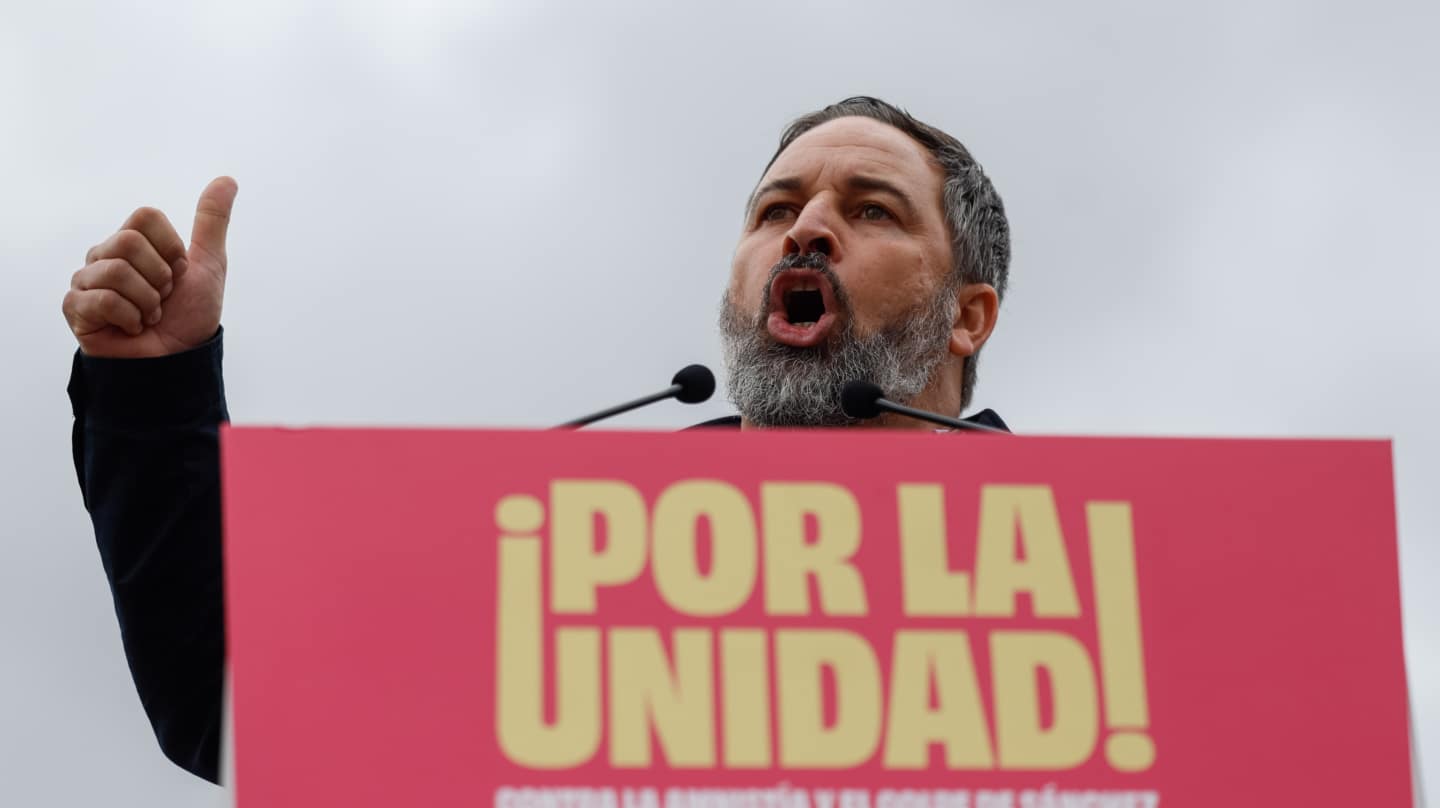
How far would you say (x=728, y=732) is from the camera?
234cm

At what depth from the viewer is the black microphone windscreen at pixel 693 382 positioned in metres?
3.95

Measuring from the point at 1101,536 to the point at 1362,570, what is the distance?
1.36ft

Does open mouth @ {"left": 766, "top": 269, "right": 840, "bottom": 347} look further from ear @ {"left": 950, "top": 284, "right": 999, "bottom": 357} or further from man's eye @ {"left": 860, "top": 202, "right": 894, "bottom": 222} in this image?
ear @ {"left": 950, "top": 284, "right": 999, "bottom": 357}

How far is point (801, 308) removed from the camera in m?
4.37

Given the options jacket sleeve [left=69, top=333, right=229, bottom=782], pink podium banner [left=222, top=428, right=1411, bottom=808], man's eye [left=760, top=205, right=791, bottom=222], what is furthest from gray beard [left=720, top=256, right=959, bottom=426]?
pink podium banner [left=222, top=428, right=1411, bottom=808]

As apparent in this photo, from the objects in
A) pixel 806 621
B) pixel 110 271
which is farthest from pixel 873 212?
pixel 806 621

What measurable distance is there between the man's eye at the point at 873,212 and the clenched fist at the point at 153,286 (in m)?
1.94

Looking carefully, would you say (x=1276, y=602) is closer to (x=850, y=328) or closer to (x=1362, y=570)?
A: (x=1362, y=570)

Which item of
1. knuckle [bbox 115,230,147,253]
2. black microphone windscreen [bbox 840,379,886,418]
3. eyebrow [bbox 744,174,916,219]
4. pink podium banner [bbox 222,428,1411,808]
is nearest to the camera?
pink podium banner [bbox 222,428,1411,808]

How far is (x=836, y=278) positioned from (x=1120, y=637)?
6.69 feet

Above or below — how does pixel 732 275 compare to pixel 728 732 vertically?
above

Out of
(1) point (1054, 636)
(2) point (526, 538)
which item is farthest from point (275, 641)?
(1) point (1054, 636)

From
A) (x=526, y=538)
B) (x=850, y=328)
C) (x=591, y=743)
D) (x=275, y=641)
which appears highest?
(x=850, y=328)

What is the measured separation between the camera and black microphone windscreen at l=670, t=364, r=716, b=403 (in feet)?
13.0
